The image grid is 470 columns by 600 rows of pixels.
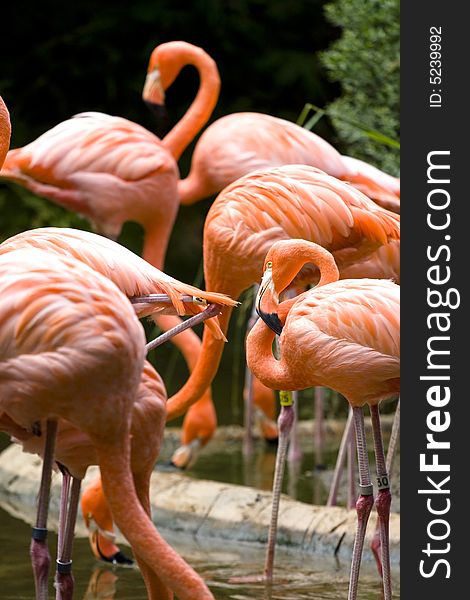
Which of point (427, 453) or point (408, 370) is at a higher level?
point (408, 370)

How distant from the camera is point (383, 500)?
3.73 metres

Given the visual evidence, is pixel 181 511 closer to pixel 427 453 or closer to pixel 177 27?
pixel 427 453

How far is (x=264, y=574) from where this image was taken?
4188 millimetres

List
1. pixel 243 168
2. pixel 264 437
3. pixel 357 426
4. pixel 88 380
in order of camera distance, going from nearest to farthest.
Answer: pixel 88 380
pixel 357 426
pixel 243 168
pixel 264 437

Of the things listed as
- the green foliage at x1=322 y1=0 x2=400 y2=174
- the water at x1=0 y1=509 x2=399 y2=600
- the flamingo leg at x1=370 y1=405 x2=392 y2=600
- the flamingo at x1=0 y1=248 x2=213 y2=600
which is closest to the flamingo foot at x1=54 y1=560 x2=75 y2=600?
the water at x1=0 y1=509 x2=399 y2=600

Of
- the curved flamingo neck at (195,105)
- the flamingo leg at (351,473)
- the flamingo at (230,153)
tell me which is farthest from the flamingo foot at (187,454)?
the curved flamingo neck at (195,105)

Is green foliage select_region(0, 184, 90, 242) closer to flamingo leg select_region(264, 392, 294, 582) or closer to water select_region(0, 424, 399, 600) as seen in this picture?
water select_region(0, 424, 399, 600)

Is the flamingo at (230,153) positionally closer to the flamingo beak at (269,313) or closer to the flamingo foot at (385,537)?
the flamingo beak at (269,313)

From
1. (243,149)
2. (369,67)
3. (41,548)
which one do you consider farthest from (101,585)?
(369,67)

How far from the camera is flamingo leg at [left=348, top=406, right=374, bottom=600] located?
3572 millimetres

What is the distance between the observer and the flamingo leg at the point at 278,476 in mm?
4172

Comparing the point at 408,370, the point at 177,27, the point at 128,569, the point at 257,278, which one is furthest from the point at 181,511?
the point at 177,27

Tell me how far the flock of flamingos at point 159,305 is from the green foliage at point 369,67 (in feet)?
5.00

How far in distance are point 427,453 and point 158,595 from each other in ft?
2.51
